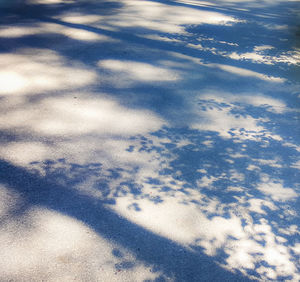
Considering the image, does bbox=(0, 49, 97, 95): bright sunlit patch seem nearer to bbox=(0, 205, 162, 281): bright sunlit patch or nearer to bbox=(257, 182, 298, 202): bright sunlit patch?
bbox=(0, 205, 162, 281): bright sunlit patch

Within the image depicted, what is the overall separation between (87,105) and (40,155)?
2.00 meters

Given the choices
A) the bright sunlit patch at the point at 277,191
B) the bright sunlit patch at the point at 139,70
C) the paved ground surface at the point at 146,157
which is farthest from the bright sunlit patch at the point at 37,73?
the bright sunlit patch at the point at 277,191

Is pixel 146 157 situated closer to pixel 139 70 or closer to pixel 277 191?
pixel 277 191

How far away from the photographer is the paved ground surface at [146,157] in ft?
13.2

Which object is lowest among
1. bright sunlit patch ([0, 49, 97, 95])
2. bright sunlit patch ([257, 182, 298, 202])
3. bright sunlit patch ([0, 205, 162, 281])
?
bright sunlit patch ([0, 205, 162, 281])

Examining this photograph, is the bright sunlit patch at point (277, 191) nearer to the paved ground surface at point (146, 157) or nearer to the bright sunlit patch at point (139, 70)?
the paved ground surface at point (146, 157)

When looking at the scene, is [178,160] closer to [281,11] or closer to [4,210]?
[4,210]

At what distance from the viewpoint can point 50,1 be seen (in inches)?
566

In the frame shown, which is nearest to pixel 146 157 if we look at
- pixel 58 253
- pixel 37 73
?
pixel 58 253

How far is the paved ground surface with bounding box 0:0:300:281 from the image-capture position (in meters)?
4.01

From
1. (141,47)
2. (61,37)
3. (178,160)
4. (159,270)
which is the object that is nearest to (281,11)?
(141,47)

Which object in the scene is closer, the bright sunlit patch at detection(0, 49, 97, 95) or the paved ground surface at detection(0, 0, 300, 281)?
the paved ground surface at detection(0, 0, 300, 281)

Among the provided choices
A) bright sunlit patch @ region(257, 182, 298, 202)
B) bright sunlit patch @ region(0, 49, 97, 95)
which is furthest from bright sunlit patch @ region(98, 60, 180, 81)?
bright sunlit patch @ region(257, 182, 298, 202)

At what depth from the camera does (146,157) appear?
566 cm
